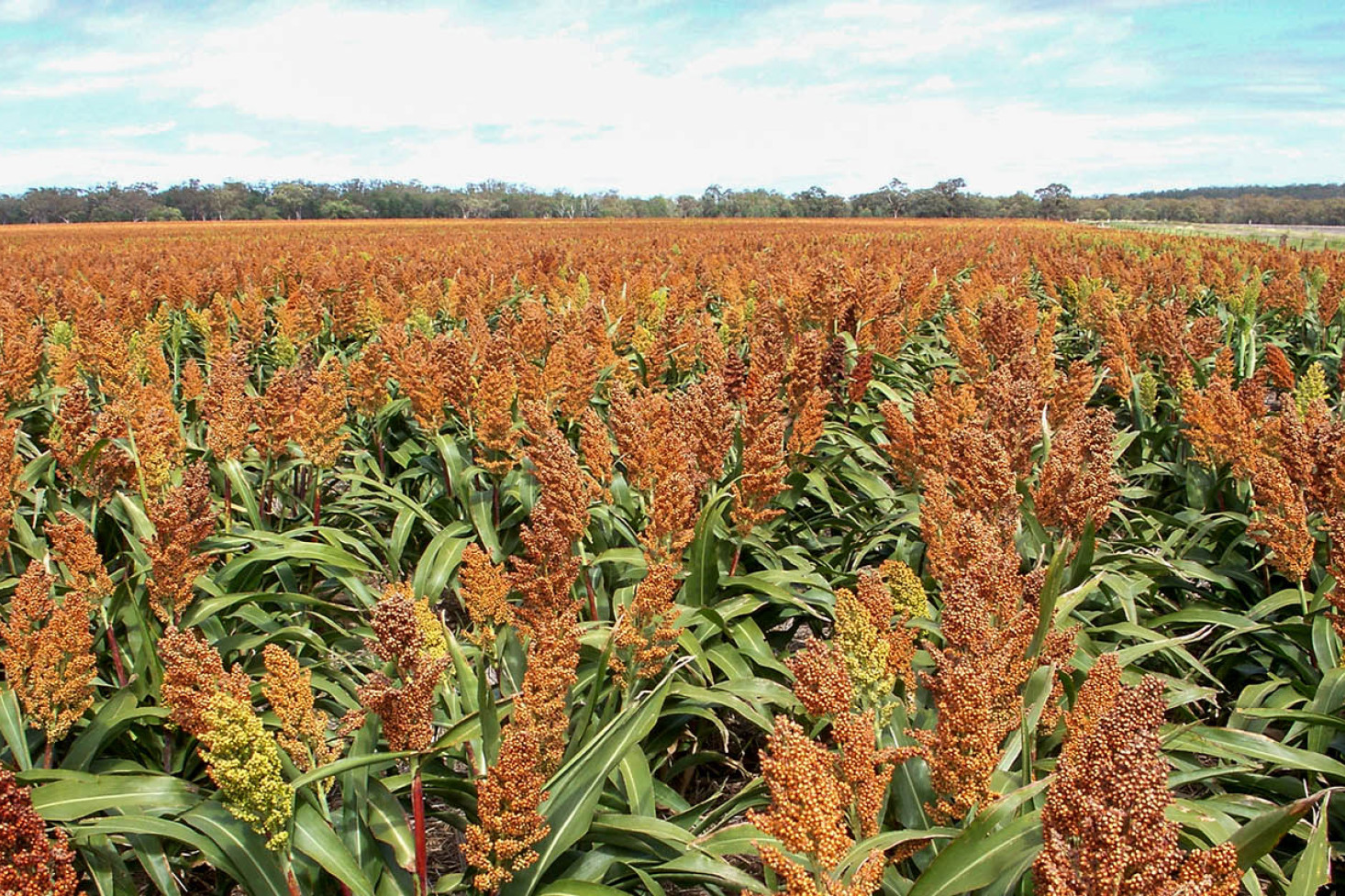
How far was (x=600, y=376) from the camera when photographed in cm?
655

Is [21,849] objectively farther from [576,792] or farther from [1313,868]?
[1313,868]

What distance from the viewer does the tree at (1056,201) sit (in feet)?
352

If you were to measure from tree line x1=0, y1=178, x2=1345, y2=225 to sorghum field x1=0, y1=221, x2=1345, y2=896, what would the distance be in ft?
336

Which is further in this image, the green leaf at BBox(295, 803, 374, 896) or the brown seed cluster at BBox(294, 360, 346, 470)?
the brown seed cluster at BBox(294, 360, 346, 470)

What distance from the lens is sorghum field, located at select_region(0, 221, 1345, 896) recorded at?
1756 mm

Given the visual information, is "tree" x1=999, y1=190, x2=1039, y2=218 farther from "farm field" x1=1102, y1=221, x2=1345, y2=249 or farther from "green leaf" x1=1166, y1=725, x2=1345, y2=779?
"green leaf" x1=1166, y1=725, x2=1345, y2=779

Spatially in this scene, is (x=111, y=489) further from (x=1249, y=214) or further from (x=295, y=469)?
(x=1249, y=214)

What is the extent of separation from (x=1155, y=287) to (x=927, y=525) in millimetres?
11789

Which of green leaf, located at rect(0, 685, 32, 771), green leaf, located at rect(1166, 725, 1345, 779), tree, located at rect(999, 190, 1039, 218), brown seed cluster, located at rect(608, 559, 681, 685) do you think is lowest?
green leaf, located at rect(1166, 725, 1345, 779)

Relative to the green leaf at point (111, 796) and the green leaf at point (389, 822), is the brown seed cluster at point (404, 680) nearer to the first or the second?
the green leaf at point (389, 822)

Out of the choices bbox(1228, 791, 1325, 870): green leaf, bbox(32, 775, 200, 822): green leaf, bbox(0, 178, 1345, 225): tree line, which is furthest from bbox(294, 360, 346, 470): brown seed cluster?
bbox(0, 178, 1345, 225): tree line

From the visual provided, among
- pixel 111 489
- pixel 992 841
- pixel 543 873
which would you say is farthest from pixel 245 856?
pixel 111 489

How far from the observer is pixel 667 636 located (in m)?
2.40

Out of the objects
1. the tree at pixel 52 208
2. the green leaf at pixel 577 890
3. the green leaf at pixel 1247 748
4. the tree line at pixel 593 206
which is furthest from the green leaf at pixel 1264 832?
the tree at pixel 52 208
